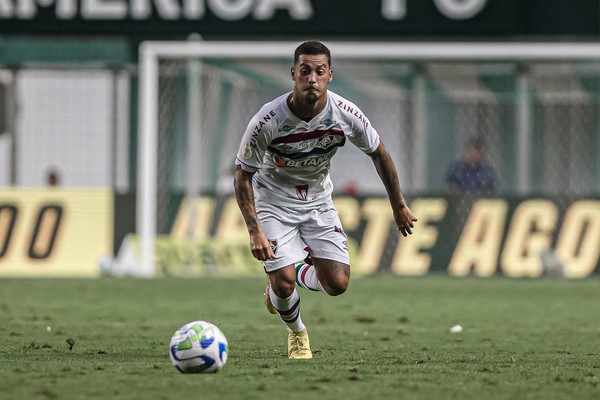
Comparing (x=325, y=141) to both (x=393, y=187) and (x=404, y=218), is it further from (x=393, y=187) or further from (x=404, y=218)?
(x=404, y=218)

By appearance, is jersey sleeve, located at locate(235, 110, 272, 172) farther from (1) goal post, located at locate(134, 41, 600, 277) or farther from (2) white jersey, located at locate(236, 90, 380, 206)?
(1) goal post, located at locate(134, 41, 600, 277)

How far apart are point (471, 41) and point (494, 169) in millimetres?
2221

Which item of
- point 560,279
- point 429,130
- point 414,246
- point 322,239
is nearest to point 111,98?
point 429,130

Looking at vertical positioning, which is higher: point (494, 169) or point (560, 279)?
point (494, 169)

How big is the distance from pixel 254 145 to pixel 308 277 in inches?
56.2

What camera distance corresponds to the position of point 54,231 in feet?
65.4

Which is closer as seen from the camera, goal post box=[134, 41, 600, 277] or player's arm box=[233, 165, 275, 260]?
player's arm box=[233, 165, 275, 260]

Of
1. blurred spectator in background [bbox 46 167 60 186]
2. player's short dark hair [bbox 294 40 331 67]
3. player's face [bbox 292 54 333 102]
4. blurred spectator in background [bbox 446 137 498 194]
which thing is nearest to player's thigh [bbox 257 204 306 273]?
player's face [bbox 292 54 333 102]

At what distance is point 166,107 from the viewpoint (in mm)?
20609

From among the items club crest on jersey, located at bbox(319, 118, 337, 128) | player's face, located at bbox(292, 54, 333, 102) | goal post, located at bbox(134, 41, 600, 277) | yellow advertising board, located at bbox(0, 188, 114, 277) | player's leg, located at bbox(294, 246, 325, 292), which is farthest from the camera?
yellow advertising board, located at bbox(0, 188, 114, 277)

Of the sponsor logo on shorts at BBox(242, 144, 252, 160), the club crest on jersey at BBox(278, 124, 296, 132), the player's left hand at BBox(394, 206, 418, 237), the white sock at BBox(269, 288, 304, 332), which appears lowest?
the white sock at BBox(269, 288, 304, 332)

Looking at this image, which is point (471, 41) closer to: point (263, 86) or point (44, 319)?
point (263, 86)

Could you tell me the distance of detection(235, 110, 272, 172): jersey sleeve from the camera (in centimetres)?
824

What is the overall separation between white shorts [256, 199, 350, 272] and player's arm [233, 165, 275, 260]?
440mm
